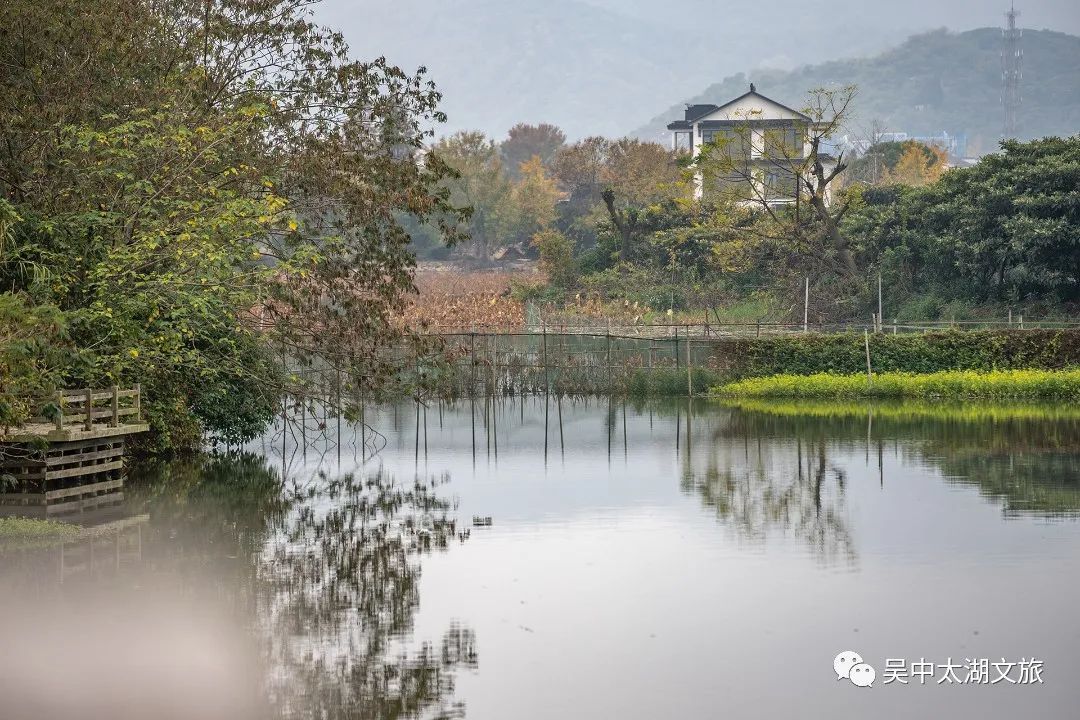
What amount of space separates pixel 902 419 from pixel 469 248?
6074cm

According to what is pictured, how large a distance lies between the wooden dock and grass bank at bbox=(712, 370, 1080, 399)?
70.1 feet

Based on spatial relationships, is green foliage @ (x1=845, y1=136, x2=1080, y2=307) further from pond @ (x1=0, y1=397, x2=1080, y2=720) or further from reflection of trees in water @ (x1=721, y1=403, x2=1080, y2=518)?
pond @ (x1=0, y1=397, x2=1080, y2=720)

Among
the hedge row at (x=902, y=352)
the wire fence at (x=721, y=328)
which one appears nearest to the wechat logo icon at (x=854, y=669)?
the wire fence at (x=721, y=328)

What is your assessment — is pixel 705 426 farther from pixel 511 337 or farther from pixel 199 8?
pixel 199 8

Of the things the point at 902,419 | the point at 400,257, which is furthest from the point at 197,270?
the point at 902,419

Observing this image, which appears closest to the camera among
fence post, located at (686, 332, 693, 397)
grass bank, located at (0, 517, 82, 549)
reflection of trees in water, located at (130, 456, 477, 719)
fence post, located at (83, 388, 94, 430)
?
reflection of trees in water, located at (130, 456, 477, 719)

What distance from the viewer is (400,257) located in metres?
28.1

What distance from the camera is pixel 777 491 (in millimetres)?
22719

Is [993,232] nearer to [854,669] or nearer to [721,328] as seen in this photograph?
[721,328]

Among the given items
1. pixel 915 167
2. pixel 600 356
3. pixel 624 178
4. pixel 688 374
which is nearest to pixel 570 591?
pixel 688 374

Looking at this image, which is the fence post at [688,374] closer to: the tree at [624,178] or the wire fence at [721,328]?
the wire fence at [721,328]

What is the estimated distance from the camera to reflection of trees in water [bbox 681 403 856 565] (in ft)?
61.6

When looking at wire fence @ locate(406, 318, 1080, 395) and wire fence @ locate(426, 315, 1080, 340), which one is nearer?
wire fence @ locate(406, 318, 1080, 395)

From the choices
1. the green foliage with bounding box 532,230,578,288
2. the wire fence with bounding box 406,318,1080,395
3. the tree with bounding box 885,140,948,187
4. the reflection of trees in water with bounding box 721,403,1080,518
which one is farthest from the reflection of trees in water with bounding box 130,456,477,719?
the tree with bounding box 885,140,948,187
